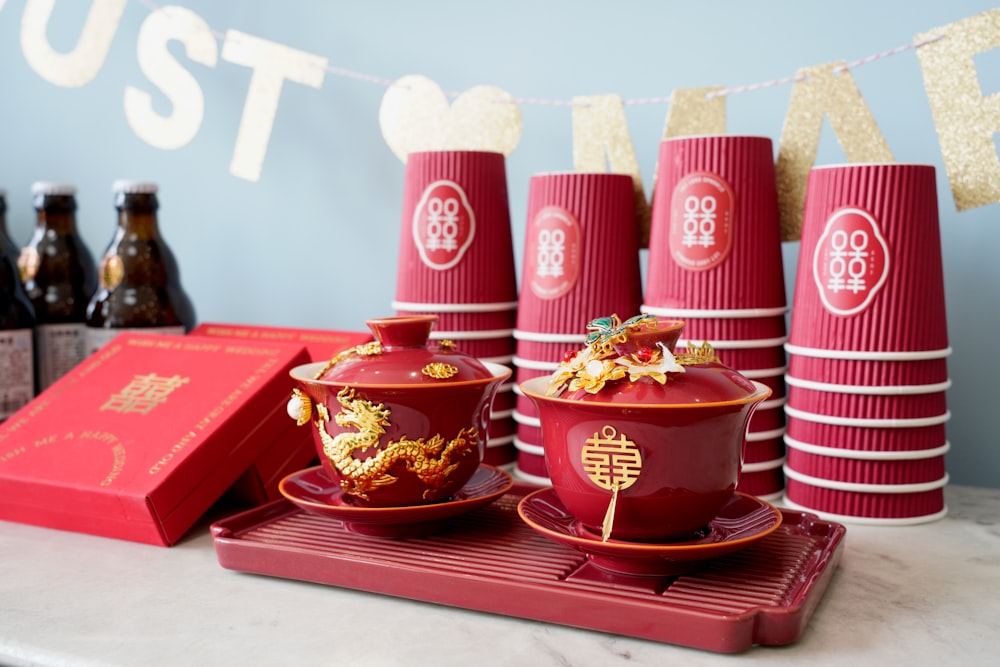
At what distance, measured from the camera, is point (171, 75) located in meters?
1.49

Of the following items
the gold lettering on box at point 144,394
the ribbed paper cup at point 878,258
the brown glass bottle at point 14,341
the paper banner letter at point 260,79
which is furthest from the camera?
the paper banner letter at point 260,79

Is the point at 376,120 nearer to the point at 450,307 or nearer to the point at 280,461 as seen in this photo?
the point at 450,307

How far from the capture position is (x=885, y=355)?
919 mm

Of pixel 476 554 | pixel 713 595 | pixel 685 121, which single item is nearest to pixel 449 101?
pixel 685 121

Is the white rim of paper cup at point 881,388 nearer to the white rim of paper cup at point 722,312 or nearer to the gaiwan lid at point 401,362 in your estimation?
the white rim of paper cup at point 722,312

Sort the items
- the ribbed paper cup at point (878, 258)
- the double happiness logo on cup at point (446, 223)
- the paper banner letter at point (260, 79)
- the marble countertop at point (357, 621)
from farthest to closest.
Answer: the paper banner letter at point (260, 79)
the double happiness logo on cup at point (446, 223)
the ribbed paper cup at point (878, 258)
the marble countertop at point (357, 621)

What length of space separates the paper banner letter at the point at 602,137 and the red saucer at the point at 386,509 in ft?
1.57

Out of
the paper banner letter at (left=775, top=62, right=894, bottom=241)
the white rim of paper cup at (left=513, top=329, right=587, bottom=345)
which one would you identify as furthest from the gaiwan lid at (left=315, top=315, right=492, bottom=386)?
the paper banner letter at (left=775, top=62, right=894, bottom=241)

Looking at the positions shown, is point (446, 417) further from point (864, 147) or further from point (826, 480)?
point (864, 147)

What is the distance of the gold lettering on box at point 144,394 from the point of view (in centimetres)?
101

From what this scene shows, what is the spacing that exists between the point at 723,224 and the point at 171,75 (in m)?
0.95

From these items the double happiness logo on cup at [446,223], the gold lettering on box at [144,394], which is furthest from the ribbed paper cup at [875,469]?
the gold lettering on box at [144,394]

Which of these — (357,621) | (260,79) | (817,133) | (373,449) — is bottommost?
(357,621)

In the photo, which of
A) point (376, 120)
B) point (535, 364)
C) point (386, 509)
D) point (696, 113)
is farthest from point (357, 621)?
point (376, 120)
